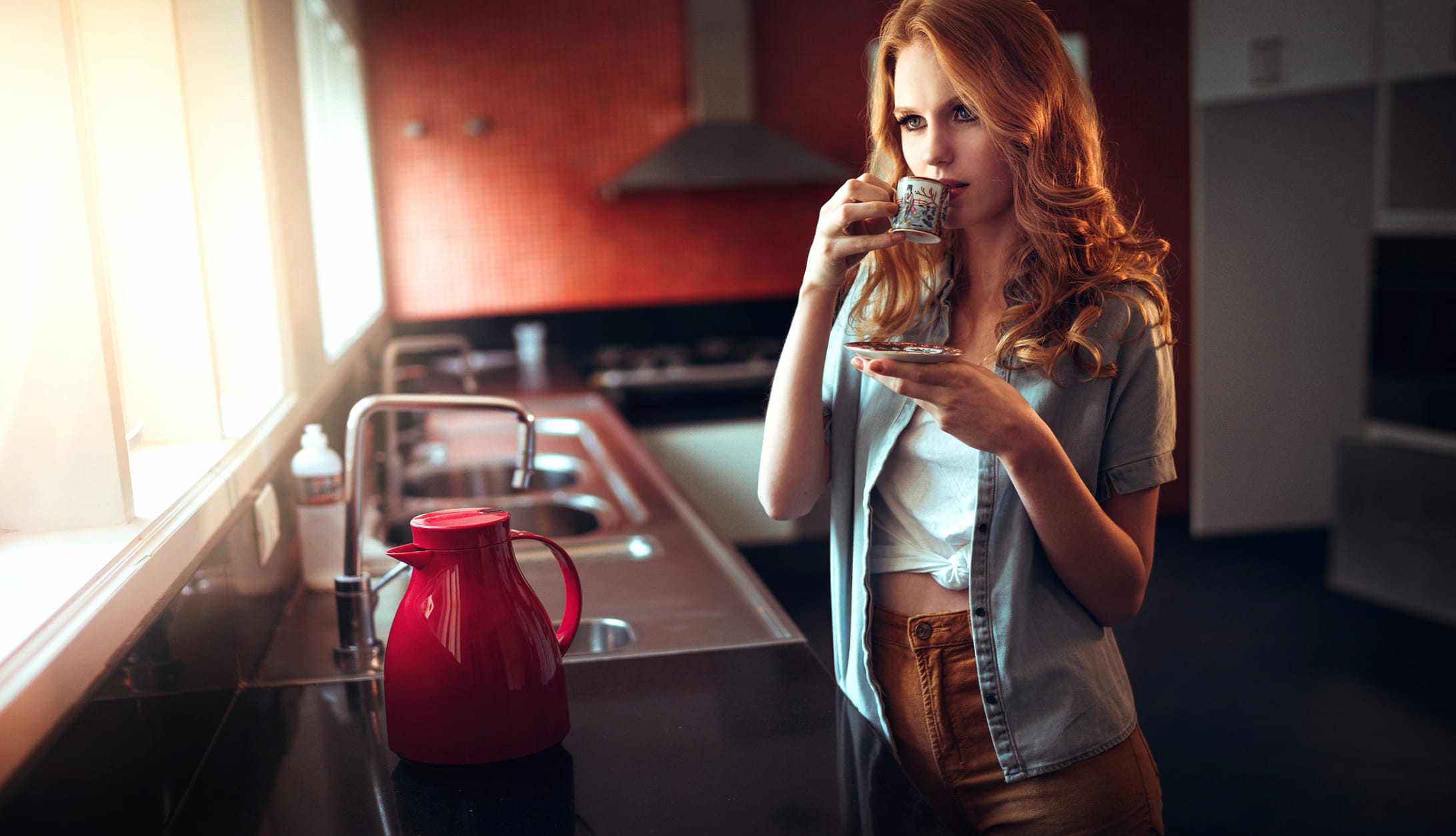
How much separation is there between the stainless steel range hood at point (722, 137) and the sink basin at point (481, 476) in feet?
6.02

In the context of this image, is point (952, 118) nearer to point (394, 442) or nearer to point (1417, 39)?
point (394, 442)

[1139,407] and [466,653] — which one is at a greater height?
[1139,407]

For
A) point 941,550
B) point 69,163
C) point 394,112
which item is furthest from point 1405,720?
point 394,112

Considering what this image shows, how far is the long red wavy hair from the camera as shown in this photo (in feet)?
3.35

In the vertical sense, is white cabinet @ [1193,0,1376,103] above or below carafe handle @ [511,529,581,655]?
above

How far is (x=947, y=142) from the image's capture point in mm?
1047

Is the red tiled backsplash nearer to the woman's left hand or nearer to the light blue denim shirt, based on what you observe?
the light blue denim shirt

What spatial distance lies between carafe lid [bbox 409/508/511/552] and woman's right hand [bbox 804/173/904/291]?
37 centimetres

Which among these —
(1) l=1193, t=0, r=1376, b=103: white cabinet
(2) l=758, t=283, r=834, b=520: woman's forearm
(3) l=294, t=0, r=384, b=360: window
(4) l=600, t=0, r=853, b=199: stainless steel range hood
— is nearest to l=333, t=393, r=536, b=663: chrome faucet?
(2) l=758, t=283, r=834, b=520: woman's forearm

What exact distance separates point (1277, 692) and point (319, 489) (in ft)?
8.53

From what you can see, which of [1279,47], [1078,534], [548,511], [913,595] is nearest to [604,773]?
[913,595]

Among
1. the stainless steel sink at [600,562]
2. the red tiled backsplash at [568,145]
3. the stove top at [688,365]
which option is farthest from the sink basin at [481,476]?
the red tiled backsplash at [568,145]

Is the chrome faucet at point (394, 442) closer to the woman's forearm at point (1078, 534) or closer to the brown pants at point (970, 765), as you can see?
the brown pants at point (970, 765)

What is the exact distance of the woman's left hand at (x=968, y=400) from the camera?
93 centimetres
